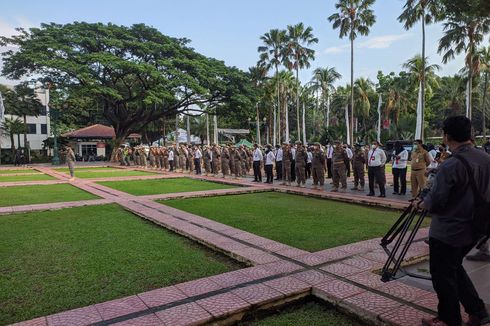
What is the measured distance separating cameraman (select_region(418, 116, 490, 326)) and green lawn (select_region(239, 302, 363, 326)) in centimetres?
75

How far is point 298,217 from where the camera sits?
26.4 ft

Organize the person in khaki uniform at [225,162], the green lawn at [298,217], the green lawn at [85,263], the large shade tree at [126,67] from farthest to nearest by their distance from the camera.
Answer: the large shade tree at [126,67]
the person in khaki uniform at [225,162]
the green lawn at [298,217]
the green lawn at [85,263]

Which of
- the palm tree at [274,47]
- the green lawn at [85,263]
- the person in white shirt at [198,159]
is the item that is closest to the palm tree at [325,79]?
the palm tree at [274,47]

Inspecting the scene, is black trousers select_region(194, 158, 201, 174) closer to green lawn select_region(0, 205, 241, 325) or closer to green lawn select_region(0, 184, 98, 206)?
green lawn select_region(0, 184, 98, 206)

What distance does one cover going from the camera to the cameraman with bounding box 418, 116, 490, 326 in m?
2.91

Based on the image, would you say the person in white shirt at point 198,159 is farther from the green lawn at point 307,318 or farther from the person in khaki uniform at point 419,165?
the green lawn at point 307,318

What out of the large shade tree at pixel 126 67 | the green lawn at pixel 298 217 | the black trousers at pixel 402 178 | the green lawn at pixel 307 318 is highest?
the large shade tree at pixel 126 67

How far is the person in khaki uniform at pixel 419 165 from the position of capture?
393 inches

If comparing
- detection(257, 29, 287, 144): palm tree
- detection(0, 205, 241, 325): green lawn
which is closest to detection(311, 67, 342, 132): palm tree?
detection(257, 29, 287, 144): palm tree

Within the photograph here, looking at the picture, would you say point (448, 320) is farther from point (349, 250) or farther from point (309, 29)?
point (309, 29)

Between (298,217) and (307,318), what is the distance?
4569 millimetres

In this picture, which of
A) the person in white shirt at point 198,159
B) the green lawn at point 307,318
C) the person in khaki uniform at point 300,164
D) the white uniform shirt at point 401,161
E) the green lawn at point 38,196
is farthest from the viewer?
the person in white shirt at point 198,159

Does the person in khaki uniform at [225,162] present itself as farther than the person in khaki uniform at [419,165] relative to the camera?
Yes

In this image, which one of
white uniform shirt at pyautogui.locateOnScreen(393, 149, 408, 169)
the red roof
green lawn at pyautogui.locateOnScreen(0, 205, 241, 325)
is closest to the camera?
green lawn at pyautogui.locateOnScreen(0, 205, 241, 325)
